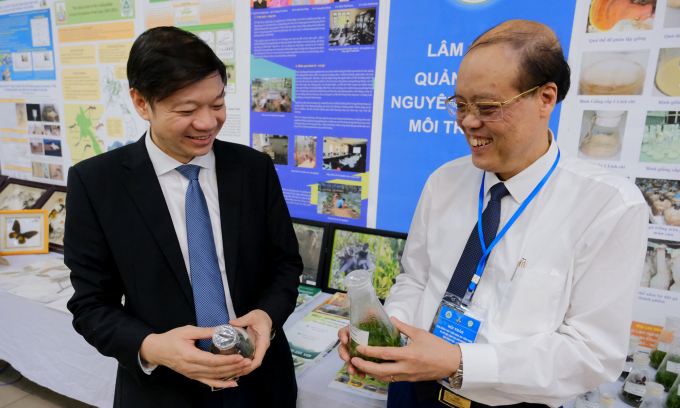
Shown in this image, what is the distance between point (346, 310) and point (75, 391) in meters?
1.51

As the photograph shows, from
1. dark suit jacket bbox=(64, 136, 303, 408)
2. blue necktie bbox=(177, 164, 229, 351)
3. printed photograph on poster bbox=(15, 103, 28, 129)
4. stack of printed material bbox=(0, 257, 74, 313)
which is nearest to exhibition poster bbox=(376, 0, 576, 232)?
dark suit jacket bbox=(64, 136, 303, 408)

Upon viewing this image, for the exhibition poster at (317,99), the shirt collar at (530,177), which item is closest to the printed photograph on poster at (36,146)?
the exhibition poster at (317,99)

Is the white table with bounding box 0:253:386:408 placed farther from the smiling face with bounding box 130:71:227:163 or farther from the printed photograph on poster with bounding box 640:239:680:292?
the printed photograph on poster with bounding box 640:239:680:292

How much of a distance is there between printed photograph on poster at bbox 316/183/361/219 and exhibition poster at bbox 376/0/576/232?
137 mm

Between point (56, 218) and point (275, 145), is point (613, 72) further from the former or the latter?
point (56, 218)

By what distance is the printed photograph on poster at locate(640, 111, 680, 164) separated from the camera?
137cm

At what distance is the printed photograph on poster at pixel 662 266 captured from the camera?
144 centimetres

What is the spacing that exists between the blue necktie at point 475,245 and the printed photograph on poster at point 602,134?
2.61 ft

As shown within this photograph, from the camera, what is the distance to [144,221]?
1.03 m

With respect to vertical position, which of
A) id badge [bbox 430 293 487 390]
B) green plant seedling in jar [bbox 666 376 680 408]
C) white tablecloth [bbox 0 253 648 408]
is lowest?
white tablecloth [bbox 0 253 648 408]

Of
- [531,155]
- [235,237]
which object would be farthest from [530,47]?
[235,237]

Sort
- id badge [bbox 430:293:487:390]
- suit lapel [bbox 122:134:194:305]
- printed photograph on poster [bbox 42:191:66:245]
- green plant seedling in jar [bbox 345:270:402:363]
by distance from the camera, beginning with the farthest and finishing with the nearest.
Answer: printed photograph on poster [bbox 42:191:66:245] < suit lapel [bbox 122:134:194:305] < id badge [bbox 430:293:487:390] < green plant seedling in jar [bbox 345:270:402:363]

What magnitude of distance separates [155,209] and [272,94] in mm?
1249

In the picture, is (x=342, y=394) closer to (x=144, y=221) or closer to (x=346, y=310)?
(x=346, y=310)
